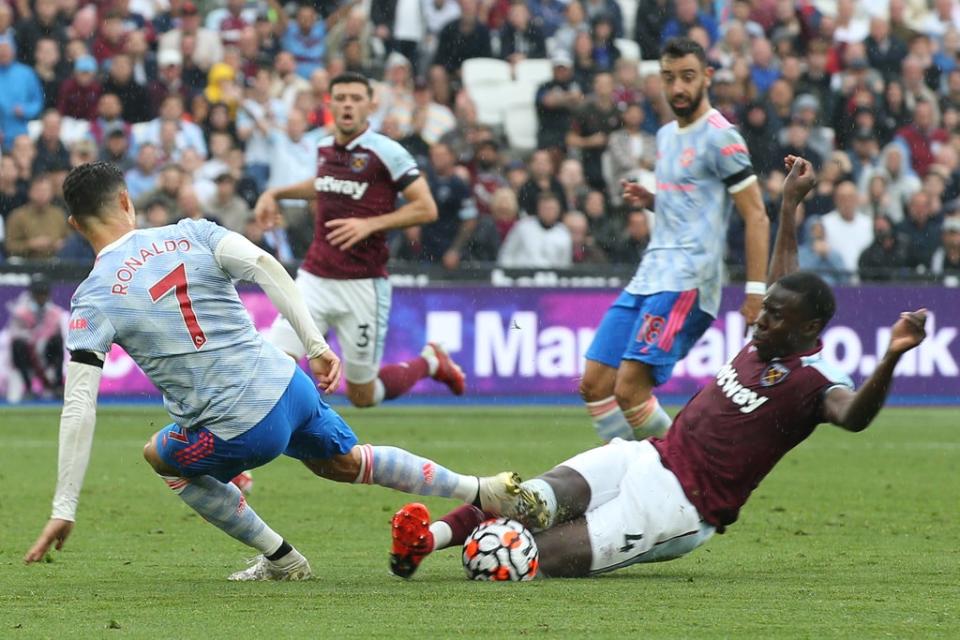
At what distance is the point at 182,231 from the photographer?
21.5 ft

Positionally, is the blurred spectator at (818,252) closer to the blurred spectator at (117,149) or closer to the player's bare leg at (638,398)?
the blurred spectator at (117,149)

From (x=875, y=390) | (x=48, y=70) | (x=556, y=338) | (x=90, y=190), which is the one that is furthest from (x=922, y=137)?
(x=90, y=190)

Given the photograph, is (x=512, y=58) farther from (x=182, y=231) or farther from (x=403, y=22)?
(x=182, y=231)

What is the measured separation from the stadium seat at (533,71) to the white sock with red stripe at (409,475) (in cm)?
1480

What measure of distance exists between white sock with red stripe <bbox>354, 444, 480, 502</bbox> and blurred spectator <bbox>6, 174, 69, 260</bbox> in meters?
11.1

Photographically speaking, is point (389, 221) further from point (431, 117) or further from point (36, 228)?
point (431, 117)

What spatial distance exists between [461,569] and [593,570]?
0.73m

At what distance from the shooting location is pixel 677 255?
9.55 meters

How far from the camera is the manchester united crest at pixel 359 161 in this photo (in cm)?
1148

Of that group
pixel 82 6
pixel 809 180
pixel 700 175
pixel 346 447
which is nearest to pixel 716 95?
pixel 82 6

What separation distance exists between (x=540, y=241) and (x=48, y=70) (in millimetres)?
5813

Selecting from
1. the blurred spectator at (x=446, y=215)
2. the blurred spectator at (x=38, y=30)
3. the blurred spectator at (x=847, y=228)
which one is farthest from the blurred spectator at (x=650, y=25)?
the blurred spectator at (x=38, y=30)

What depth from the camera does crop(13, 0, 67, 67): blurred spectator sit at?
19234mm

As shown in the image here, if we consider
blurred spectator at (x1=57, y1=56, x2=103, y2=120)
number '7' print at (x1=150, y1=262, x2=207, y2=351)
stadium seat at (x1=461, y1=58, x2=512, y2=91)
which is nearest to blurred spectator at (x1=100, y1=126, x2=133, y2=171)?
blurred spectator at (x1=57, y1=56, x2=103, y2=120)
